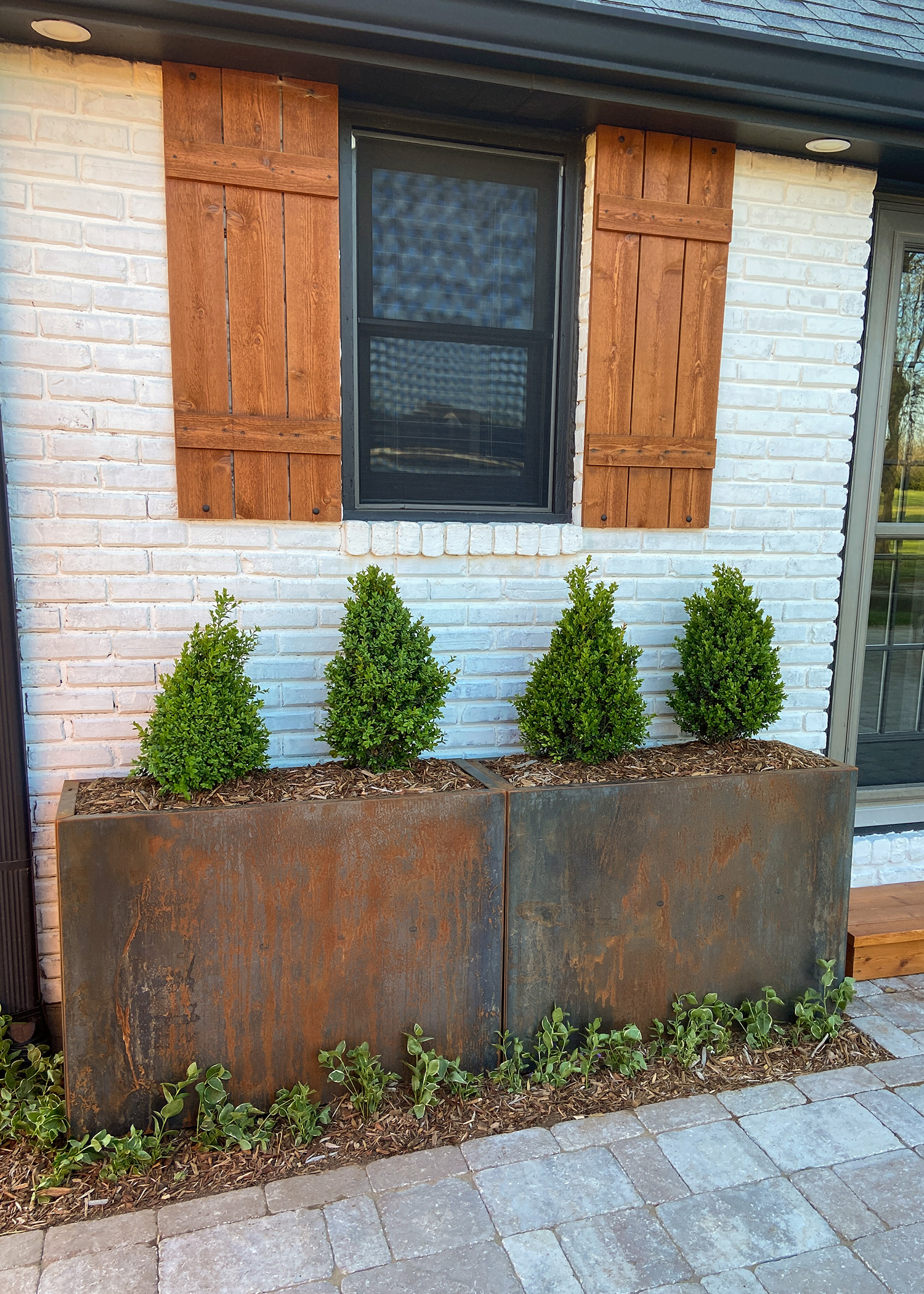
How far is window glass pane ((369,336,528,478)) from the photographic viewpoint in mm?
2867

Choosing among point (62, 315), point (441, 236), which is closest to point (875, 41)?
point (441, 236)

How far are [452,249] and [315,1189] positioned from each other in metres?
2.72

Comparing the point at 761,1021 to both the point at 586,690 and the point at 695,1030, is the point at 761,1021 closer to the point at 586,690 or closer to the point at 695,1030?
the point at 695,1030

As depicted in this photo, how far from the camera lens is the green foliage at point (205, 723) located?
227 cm

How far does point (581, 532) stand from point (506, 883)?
1211 mm

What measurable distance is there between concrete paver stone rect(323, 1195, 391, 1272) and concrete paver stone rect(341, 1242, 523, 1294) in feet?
0.09

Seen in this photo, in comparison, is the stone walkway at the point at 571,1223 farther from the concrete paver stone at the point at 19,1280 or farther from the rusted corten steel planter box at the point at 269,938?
the rusted corten steel planter box at the point at 269,938

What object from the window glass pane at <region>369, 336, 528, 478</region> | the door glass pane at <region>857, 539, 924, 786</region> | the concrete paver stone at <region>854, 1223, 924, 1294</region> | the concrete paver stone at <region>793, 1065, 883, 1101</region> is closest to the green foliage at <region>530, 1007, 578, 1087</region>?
the concrete paver stone at <region>793, 1065, 883, 1101</region>

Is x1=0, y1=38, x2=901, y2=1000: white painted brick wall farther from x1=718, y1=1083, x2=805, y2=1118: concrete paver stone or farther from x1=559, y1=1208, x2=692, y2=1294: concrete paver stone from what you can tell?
x1=559, y1=1208, x2=692, y2=1294: concrete paver stone

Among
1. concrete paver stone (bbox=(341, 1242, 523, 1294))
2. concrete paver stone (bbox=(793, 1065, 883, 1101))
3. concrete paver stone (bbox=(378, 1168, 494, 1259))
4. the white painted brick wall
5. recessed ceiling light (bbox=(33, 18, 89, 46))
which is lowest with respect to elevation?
concrete paver stone (bbox=(793, 1065, 883, 1101))

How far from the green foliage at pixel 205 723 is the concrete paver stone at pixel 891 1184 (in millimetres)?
1866

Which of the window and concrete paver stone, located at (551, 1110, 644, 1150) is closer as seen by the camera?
concrete paver stone, located at (551, 1110, 644, 1150)

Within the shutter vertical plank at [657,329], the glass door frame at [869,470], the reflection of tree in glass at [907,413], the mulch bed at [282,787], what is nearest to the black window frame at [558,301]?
the shutter vertical plank at [657,329]

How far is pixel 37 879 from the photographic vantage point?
2.68 m
